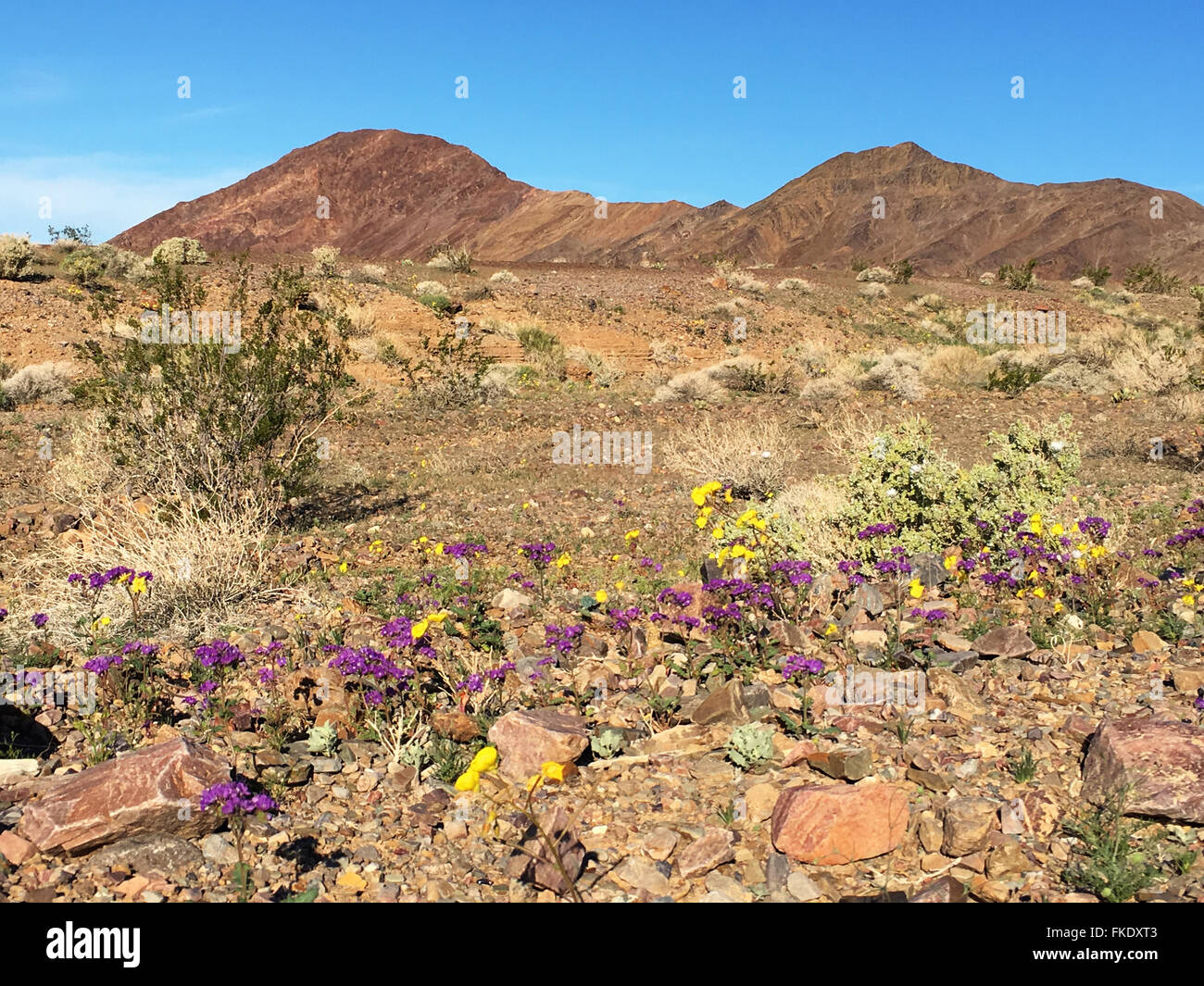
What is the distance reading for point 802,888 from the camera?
265cm

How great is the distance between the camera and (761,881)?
2744mm

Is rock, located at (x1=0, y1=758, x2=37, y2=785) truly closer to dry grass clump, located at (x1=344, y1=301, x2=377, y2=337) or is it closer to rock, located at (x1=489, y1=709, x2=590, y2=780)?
rock, located at (x1=489, y1=709, x2=590, y2=780)

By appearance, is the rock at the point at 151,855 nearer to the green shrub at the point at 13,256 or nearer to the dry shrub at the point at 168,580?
the dry shrub at the point at 168,580

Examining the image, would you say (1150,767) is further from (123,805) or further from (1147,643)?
(123,805)

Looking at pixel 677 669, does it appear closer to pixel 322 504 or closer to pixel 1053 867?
pixel 1053 867

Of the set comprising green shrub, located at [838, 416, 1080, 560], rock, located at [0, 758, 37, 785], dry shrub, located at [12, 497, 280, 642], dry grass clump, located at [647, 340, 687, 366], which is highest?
dry grass clump, located at [647, 340, 687, 366]

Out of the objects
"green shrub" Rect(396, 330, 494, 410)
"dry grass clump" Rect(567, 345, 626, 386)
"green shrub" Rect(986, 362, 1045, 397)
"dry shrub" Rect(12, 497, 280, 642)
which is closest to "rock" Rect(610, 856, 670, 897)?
"dry shrub" Rect(12, 497, 280, 642)

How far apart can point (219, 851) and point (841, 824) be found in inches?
82.9

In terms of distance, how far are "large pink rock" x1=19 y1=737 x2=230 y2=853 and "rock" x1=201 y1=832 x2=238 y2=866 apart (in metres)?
0.06

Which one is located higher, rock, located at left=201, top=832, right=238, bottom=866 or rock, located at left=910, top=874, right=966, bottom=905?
rock, located at left=201, top=832, right=238, bottom=866

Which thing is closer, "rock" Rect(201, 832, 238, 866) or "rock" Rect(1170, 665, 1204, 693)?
"rock" Rect(201, 832, 238, 866)

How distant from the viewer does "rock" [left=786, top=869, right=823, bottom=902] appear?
2635mm

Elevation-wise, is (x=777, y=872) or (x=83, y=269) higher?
(x=83, y=269)

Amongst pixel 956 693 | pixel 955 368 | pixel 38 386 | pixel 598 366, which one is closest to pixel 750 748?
pixel 956 693
